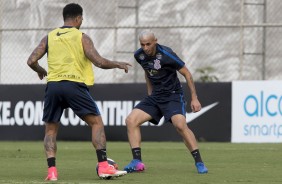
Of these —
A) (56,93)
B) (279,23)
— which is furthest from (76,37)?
(279,23)

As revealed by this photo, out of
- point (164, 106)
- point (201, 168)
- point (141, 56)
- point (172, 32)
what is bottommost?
point (201, 168)

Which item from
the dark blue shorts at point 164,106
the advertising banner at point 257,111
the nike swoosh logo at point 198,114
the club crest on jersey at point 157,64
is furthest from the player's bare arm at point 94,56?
the nike swoosh logo at point 198,114

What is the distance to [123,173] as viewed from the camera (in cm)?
1211

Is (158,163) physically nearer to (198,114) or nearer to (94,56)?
(94,56)

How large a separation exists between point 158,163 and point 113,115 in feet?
25.1

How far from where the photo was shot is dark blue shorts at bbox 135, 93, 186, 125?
1391 centimetres

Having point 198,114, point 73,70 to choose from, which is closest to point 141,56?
point 73,70

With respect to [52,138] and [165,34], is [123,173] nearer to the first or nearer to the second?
[52,138]

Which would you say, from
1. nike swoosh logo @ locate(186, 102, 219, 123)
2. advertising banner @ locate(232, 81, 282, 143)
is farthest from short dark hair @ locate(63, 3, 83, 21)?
nike swoosh logo @ locate(186, 102, 219, 123)

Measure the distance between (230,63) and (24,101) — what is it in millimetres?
5784

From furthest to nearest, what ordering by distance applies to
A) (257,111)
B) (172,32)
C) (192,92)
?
1. (172,32)
2. (257,111)
3. (192,92)

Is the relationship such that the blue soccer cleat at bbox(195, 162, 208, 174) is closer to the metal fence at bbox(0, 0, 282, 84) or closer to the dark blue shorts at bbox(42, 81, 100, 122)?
the dark blue shorts at bbox(42, 81, 100, 122)

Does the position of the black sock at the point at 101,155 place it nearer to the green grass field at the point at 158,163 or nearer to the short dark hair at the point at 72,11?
the green grass field at the point at 158,163

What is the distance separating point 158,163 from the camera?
51.4 ft
